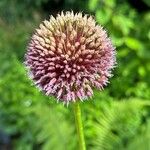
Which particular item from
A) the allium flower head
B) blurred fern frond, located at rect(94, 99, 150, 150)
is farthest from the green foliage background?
the allium flower head

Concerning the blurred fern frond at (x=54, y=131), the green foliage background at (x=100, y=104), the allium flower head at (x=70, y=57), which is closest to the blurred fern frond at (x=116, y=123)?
the green foliage background at (x=100, y=104)

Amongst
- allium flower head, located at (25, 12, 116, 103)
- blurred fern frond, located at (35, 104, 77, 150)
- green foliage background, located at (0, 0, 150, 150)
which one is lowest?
allium flower head, located at (25, 12, 116, 103)

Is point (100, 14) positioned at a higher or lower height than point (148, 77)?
higher

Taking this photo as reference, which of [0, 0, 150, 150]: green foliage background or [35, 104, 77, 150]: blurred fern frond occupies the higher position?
[0, 0, 150, 150]: green foliage background

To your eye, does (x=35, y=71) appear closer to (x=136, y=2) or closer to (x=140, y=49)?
(x=140, y=49)

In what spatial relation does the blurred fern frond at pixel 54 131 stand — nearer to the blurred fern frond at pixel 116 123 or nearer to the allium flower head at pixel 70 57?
the blurred fern frond at pixel 116 123

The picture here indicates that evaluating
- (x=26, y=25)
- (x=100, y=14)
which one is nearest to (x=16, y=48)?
(x=26, y=25)

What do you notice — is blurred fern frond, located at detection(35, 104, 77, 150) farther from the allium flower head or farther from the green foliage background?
the allium flower head
